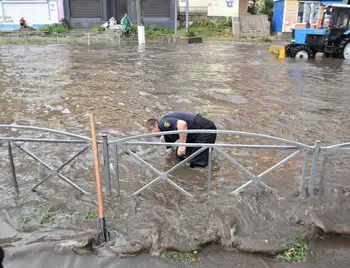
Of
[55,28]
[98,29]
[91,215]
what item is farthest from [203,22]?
[91,215]

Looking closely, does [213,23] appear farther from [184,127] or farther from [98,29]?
[184,127]

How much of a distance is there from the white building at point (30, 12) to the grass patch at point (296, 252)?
100ft

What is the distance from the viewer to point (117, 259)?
348 centimetres

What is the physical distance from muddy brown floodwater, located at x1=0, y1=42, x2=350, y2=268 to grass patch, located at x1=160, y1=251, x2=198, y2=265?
0.18 ft

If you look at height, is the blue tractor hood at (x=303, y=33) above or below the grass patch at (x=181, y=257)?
above

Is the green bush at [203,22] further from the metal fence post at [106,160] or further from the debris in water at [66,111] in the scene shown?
the metal fence post at [106,160]

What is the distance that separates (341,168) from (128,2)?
29198mm

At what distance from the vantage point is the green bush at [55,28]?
2811 centimetres

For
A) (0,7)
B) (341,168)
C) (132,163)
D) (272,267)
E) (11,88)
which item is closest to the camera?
(272,267)

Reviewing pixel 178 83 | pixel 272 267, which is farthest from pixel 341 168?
pixel 178 83

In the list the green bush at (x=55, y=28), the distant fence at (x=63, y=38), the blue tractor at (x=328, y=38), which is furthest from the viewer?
the green bush at (x=55, y=28)

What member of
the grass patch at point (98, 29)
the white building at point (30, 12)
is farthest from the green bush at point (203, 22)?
the white building at point (30, 12)

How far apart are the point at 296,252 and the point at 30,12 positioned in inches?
1246

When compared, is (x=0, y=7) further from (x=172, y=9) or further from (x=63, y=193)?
(x=63, y=193)
